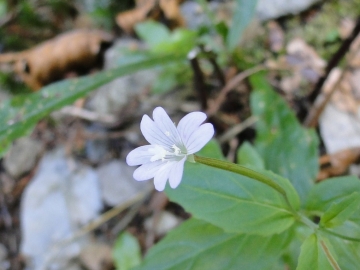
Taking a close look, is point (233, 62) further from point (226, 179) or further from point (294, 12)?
point (226, 179)

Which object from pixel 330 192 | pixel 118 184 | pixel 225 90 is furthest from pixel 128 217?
pixel 330 192

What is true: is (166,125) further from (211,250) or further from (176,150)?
(211,250)

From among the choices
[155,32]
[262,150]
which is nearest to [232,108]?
[262,150]

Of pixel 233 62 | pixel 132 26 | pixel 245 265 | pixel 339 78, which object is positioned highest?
pixel 132 26

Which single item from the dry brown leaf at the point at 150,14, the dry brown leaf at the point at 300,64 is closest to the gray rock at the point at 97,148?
the dry brown leaf at the point at 150,14

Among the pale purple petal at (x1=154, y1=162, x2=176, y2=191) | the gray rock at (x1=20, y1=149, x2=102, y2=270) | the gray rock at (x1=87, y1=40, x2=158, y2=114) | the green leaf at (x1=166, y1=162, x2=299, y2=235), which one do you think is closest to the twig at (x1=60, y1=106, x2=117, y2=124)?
the gray rock at (x1=87, y1=40, x2=158, y2=114)

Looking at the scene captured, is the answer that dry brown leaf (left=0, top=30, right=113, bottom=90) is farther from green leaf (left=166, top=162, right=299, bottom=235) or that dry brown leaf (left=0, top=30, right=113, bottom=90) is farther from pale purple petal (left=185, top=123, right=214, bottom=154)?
pale purple petal (left=185, top=123, right=214, bottom=154)

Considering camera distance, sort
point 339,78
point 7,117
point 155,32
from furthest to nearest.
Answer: point 155,32 < point 339,78 < point 7,117
